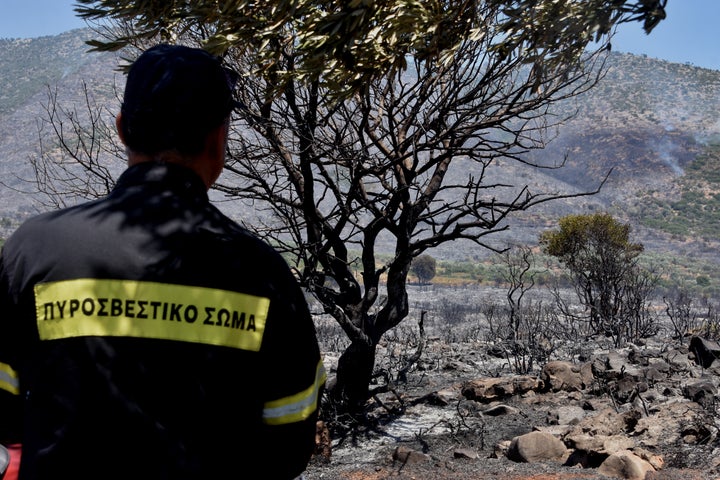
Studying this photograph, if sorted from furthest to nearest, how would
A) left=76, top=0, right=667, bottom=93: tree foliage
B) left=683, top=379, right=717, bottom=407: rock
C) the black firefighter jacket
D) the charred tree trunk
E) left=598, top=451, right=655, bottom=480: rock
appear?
the charred tree trunk, left=683, top=379, right=717, bottom=407: rock, left=598, top=451, right=655, bottom=480: rock, left=76, top=0, right=667, bottom=93: tree foliage, the black firefighter jacket

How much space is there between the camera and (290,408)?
4.74 ft

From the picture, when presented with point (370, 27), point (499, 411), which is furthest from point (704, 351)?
point (370, 27)

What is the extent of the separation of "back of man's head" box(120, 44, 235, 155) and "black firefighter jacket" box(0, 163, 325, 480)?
94mm

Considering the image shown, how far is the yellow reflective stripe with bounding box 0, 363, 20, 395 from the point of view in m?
1.43

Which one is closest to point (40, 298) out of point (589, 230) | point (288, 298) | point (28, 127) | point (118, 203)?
point (118, 203)

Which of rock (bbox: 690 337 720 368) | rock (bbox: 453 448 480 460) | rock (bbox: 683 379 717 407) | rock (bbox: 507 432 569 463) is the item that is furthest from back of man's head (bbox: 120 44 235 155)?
rock (bbox: 690 337 720 368)

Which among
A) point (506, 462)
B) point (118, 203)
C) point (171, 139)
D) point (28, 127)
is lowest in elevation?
point (506, 462)

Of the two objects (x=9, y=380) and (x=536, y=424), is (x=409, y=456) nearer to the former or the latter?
(x=536, y=424)

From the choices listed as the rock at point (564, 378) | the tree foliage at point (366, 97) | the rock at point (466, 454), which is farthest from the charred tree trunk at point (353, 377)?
the rock at point (564, 378)

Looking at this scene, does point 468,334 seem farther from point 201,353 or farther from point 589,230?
→ point 201,353

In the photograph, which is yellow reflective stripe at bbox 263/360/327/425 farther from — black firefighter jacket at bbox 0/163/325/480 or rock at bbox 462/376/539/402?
rock at bbox 462/376/539/402

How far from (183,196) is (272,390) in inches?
16.4

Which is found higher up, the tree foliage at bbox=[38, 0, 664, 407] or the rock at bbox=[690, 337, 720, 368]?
the tree foliage at bbox=[38, 0, 664, 407]

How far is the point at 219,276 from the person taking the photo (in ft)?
4.63
